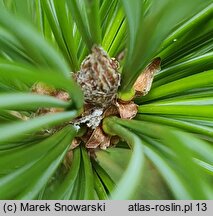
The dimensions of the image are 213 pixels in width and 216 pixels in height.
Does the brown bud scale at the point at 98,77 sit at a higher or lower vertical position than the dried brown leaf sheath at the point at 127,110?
higher

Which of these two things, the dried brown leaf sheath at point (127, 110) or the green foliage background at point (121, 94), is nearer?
the green foliage background at point (121, 94)

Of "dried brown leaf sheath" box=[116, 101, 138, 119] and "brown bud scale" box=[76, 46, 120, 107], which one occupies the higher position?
"brown bud scale" box=[76, 46, 120, 107]

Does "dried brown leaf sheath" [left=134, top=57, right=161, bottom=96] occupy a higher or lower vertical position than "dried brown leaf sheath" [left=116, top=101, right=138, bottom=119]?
higher

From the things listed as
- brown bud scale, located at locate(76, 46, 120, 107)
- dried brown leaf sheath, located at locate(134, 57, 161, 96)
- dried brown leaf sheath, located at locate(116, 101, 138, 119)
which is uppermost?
brown bud scale, located at locate(76, 46, 120, 107)

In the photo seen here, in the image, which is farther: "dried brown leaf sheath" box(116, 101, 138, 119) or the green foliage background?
"dried brown leaf sheath" box(116, 101, 138, 119)
